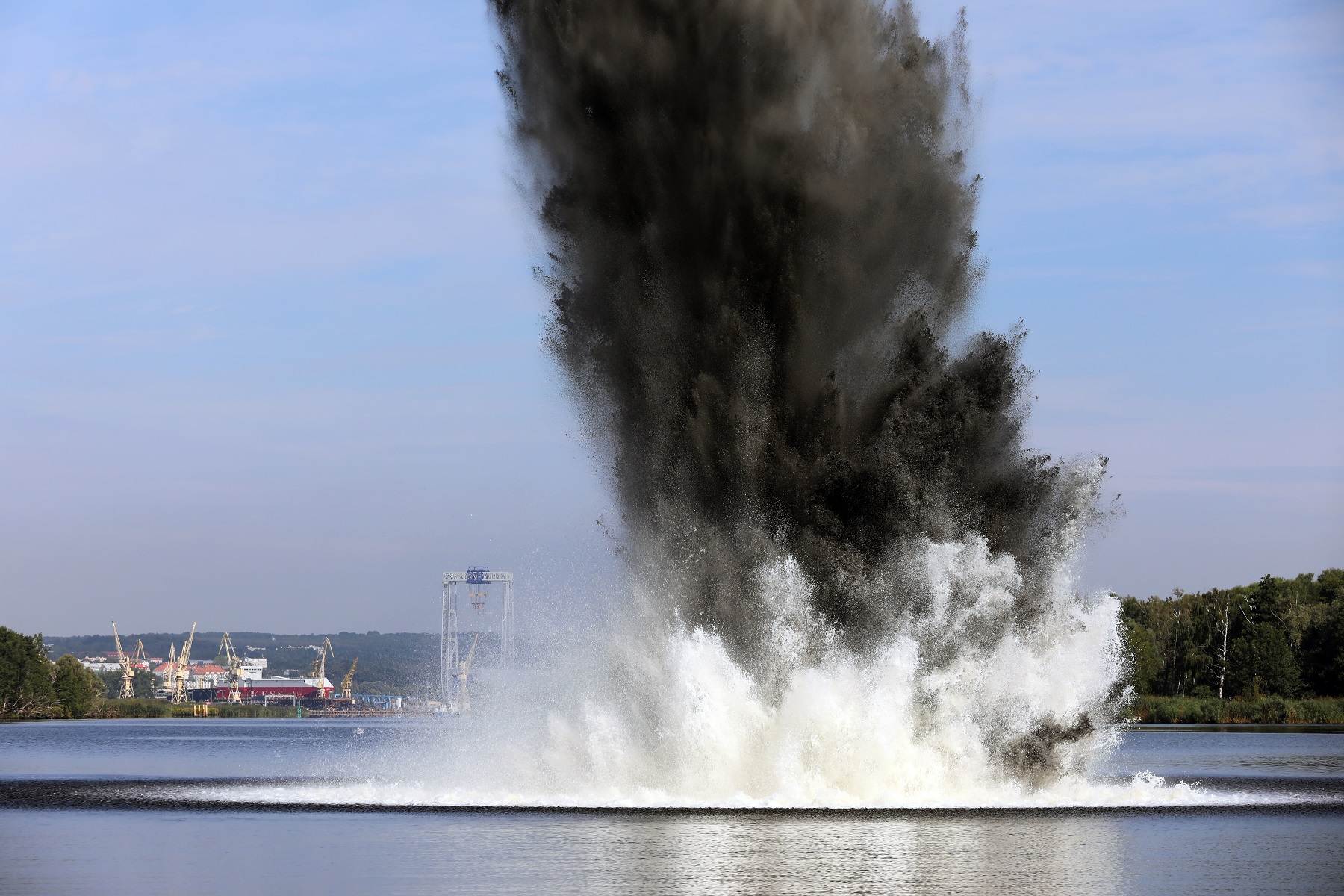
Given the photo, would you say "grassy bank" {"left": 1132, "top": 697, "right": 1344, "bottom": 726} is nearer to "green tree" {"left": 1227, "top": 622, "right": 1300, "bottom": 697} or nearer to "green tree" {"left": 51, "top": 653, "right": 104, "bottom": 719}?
"green tree" {"left": 1227, "top": 622, "right": 1300, "bottom": 697}

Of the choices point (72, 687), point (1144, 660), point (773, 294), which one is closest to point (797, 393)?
point (773, 294)

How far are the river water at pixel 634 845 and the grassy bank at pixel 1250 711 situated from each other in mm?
70311

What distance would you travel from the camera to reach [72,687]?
174 metres

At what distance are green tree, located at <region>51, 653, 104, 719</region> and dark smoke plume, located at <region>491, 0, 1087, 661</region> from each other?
147 meters

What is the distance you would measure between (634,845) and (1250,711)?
99.5 meters

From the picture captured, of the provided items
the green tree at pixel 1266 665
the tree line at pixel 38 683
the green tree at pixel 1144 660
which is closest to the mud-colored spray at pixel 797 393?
the green tree at pixel 1266 665

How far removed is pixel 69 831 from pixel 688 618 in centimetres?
1652

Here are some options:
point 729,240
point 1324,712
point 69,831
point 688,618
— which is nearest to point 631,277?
point 729,240

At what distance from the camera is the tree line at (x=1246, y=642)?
405ft

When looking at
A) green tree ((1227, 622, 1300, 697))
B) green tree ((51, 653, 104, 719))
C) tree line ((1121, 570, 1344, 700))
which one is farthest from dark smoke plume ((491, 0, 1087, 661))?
green tree ((51, 653, 104, 719))

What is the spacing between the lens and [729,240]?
42.5 meters

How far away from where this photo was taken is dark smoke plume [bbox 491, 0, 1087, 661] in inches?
1644

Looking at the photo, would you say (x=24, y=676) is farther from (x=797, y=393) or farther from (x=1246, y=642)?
(x=797, y=393)

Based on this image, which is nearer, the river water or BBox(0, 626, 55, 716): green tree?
the river water
